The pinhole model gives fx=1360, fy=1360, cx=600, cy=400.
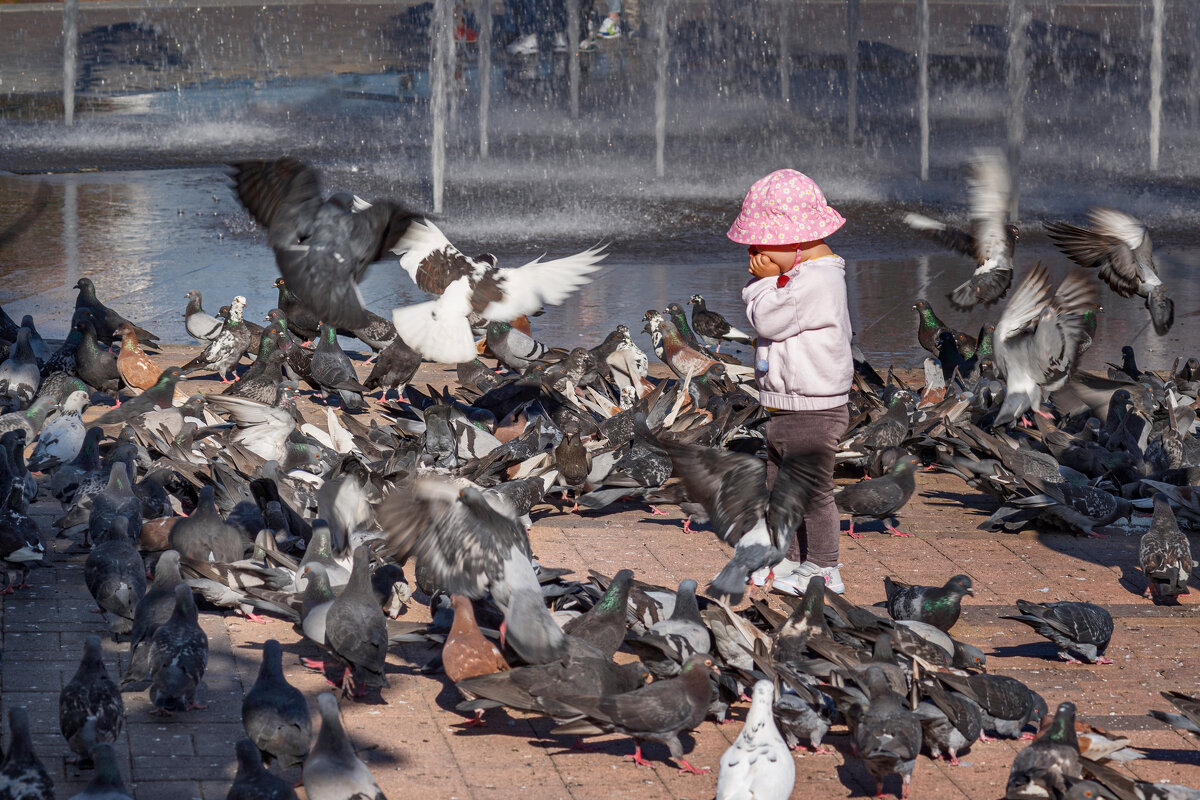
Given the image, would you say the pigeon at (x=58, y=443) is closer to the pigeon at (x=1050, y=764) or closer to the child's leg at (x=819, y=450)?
the child's leg at (x=819, y=450)

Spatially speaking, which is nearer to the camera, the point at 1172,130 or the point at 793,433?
the point at 793,433

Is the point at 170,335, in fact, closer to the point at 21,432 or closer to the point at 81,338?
the point at 81,338

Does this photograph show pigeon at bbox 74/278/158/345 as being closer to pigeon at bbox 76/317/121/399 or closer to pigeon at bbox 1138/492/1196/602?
pigeon at bbox 76/317/121/399

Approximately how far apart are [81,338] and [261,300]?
8.69ft

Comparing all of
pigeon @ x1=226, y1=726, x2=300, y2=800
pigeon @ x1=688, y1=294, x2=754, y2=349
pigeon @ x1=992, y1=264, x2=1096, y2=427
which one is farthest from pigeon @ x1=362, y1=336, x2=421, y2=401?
pigeon @ x1=226, y1=726, x2=300, y2=800

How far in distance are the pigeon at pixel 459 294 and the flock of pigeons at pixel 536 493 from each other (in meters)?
0.02

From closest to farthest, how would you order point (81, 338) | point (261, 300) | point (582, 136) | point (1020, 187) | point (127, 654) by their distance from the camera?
point (127, 654)
point (81, 338)
point (261, 300)
point (1020, 187)
point (582, 136)

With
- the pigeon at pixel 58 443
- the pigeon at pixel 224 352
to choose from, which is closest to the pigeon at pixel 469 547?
the pigeon at pixel 58 443

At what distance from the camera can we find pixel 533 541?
6.30 metres

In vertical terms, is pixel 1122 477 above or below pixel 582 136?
below

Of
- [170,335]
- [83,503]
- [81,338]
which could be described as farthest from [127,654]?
[170,335]

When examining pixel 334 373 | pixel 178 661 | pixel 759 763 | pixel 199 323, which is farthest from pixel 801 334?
Result: pixel 199 323

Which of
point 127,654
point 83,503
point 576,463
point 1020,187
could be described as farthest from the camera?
point 1020,187

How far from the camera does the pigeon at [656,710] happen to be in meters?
4.14
